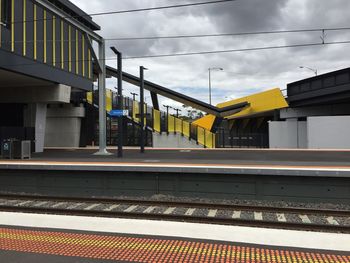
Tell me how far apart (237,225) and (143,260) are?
3204 mm

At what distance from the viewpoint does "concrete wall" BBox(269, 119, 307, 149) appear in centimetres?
3531

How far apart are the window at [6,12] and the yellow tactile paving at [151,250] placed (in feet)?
51.8

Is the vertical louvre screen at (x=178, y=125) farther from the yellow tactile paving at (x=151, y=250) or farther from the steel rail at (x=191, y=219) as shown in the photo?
the yellow tactile paving at (x=151, y=250)

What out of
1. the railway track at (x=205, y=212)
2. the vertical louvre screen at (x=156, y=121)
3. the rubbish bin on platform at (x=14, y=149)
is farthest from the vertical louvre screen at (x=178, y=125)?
the railway track at (x=205, y=212)

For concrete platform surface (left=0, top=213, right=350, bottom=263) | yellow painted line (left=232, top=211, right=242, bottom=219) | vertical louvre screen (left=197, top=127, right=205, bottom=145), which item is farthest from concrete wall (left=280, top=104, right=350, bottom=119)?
concrete platform surface (left=0, top=213, right=350, bottom=263)

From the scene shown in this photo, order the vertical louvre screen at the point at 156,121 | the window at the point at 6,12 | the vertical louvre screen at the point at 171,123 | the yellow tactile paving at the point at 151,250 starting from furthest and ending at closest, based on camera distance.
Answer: the vertical louvre screen at the point at 171,123, the vertical louvre screen at the point at 156,121, the window at the point at 6,12, the yellow tactile paving at the point at 151,250

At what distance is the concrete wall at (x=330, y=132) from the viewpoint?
96.5 ft

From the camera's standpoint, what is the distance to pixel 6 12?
20.2 meters

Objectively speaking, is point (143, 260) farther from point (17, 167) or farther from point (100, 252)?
point (17, 167)

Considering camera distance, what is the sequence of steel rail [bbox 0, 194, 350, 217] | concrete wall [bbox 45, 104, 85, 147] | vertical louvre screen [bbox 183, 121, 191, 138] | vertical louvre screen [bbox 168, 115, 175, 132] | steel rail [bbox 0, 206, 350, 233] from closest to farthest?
steel rail [bbox 0, 206, 350, 233]
steel rail [bbox 0, 194, 350, 217]
concrete wall [bbox 45, 104, 85, 147]
vertical louvre screen [bbox 168, 115, 175, 132]
vertical louvre screen [bbox 183, 121, 191, 138]

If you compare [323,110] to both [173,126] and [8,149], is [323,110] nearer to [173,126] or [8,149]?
[173,126]

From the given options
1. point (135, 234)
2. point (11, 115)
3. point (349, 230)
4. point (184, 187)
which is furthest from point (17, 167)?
point (11, 115)

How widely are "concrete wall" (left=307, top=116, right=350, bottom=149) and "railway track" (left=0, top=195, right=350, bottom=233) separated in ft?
70.9

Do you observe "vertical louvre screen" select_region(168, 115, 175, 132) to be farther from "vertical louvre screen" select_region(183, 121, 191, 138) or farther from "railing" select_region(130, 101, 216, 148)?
"vertical louvre screen" select_region(183, 121, 191, 138)
